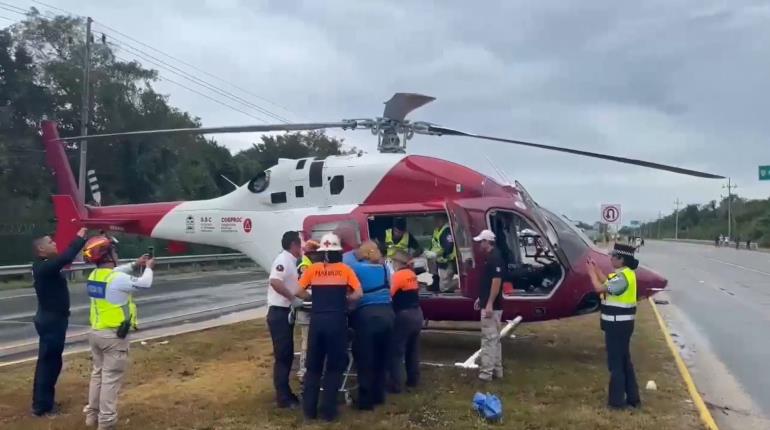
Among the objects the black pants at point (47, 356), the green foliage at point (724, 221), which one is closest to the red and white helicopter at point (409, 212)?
the black pants at point (47, 356)

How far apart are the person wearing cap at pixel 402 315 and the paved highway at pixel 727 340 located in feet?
11.3

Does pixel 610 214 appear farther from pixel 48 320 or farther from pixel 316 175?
pixel 48 320

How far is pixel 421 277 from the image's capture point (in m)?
10.6

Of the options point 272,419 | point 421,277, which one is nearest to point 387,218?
point 421,277

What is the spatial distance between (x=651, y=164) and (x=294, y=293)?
15.9 ft

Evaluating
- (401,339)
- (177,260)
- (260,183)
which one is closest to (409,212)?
(401,339)

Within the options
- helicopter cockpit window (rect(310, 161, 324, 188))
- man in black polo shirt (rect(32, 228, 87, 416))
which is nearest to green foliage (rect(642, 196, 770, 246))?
helicopter cockpit window (rect(310, 161, 324, 188))

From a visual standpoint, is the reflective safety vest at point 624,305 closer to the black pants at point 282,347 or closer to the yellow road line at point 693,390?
the yellow road line at point 693,390

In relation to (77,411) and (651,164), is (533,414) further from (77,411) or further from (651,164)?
(77,411)

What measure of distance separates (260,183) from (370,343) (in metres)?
4.80

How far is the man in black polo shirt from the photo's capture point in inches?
285

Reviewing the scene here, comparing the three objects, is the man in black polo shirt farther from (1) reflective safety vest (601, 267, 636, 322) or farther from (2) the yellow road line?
(2) the yellow road line

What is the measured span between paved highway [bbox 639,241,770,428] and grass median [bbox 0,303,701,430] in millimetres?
521

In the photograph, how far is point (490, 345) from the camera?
8.81 metres
